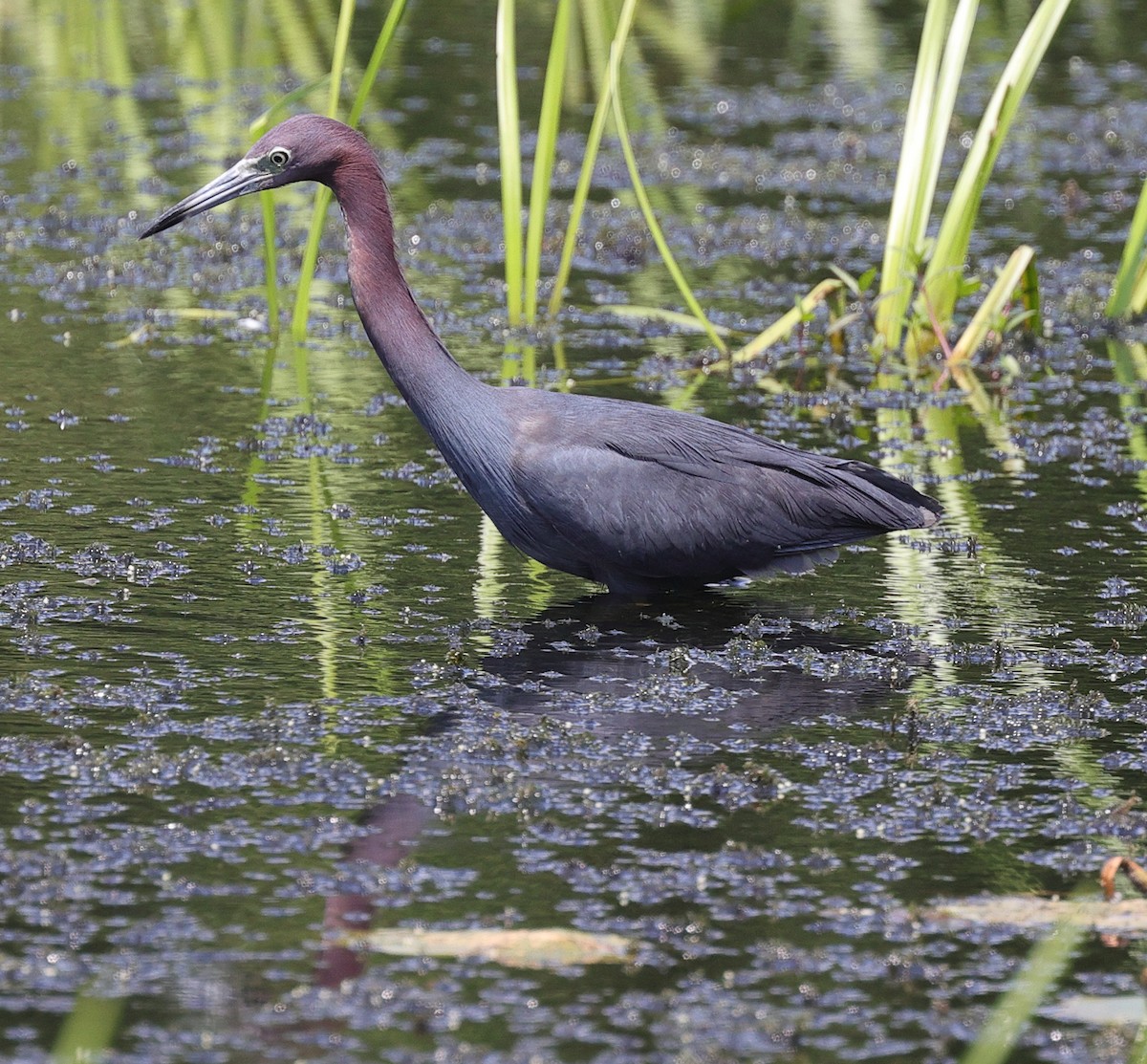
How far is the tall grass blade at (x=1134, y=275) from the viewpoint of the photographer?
28.5 feet

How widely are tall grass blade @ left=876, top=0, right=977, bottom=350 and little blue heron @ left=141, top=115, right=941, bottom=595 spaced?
7.85 feet

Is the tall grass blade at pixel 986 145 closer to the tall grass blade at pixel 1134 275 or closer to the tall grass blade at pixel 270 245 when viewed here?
the tall grass blade at pixel 1134 275

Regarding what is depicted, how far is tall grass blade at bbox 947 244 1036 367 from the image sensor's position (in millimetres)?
8984

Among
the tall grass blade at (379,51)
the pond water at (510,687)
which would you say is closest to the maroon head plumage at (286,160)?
the tall grass blade at (379,51)

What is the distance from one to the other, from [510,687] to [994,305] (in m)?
4.41

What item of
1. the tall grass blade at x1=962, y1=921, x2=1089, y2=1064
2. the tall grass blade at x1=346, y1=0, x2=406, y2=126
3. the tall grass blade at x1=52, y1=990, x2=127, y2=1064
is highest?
the tall grass blade at x1=346, y1=0, x2=406, y2=126

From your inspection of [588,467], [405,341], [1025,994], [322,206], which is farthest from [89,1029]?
[322,206]

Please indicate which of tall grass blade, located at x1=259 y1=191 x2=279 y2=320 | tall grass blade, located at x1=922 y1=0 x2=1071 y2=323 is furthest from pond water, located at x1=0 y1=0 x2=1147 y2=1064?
tall grass blade, located at x1=922 y1=0 x2=1071 y2=323

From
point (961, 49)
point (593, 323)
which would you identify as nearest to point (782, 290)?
point (593, 323)

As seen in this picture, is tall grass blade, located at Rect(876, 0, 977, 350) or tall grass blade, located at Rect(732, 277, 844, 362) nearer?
tall grass blade, located at Rect(876, 0, 977, 350)

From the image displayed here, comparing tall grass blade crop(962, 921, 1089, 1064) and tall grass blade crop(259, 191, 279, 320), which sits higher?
tall grass blade crop(259, 191, 279, 320)

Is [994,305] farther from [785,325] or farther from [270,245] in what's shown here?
[270,245]

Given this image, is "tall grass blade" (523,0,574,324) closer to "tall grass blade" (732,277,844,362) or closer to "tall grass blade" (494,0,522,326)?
"tall grass blade" (494,0,522,326)

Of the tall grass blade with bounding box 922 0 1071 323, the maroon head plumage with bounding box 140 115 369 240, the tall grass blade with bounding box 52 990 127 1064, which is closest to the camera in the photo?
the tall grass blade with bounding box 52 990 127 1064
